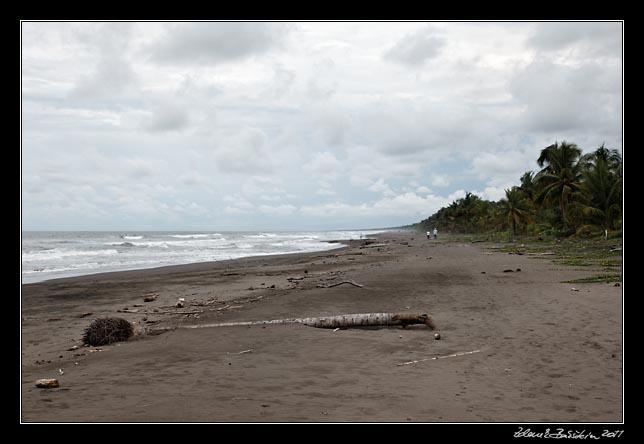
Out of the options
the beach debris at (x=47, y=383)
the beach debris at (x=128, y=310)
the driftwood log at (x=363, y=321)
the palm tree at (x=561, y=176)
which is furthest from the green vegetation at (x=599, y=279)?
the palm tree at (x=561, y=176)

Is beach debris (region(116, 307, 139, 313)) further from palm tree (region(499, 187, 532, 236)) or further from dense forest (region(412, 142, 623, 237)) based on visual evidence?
palm tree (region(499, 187, 532, 236))

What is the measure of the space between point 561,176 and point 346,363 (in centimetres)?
4538

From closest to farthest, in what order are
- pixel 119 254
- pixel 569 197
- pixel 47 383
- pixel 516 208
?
pixel 47 383 < pixel 119 254 < pixel 569 197 < pixel 516 208

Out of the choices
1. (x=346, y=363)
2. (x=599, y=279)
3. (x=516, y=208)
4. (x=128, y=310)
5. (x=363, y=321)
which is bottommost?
(x=128, y=310)

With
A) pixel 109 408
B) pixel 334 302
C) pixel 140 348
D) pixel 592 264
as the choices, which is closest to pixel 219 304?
pixel 334 302

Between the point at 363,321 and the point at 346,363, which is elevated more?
the point at 363,321

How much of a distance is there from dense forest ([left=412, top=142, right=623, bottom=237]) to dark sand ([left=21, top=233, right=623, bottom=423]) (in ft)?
71.0

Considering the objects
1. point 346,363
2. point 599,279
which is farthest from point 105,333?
point 599,279

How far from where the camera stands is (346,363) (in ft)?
24.1

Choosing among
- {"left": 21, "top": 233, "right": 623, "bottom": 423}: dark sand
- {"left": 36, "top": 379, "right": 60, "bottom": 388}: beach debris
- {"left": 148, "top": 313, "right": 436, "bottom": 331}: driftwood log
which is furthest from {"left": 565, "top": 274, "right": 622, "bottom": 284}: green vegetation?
{"left": 36, "top": 379, "right": 60, "bottom": 388}: beach debris

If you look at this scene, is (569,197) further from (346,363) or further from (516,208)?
(346,363)

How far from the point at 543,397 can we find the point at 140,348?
21.7 ft

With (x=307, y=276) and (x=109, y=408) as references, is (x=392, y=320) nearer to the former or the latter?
(x=109, y=408)
